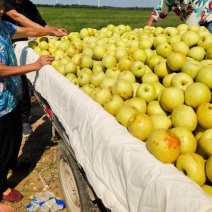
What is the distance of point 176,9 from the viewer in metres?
4.95

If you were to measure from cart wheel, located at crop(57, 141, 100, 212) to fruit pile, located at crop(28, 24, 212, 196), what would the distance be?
0.65m

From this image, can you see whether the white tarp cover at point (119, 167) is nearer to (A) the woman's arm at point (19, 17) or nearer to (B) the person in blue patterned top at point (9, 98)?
(B) the person in blue patterned top at point (9, 98)

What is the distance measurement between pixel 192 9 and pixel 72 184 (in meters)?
3.33

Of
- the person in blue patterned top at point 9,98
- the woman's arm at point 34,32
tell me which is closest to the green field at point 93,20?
the woman's arm at point 34,32

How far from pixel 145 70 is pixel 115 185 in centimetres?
142

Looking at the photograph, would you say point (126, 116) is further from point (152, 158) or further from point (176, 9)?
point (176, 9)

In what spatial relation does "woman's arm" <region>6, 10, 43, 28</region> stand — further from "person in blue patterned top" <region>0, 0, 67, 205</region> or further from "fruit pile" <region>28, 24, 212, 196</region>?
"fruit pile" <region>28, 24, 212, 196</region>

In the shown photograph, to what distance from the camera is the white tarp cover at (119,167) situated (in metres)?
1.24

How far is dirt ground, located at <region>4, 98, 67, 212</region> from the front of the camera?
370 centimetres

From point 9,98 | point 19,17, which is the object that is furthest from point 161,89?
point 19,17

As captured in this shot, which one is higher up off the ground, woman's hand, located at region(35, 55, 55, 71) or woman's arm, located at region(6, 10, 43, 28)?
woman's arm, located at region(6, 10, 43, 28)

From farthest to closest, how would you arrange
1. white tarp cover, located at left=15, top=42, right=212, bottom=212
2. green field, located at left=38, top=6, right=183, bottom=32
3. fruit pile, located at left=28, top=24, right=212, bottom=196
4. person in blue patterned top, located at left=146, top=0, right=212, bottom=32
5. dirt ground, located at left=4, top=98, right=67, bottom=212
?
green field, located at left=38, top=6, right=183, bottom=32
person in blue patterned top, located at left=146, top=0, right=212, bottom=32
dirt ground, located at left=4, top=98, right=67, bottom=212
fruit pile, located at left=28, top=24, right=212, bottom=196
white tarp cover, located at left=15, top=42, right=212, bottom=212

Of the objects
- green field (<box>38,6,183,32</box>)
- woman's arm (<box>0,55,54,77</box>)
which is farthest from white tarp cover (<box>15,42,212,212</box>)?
green field (<box>38,6,183,32</box>)

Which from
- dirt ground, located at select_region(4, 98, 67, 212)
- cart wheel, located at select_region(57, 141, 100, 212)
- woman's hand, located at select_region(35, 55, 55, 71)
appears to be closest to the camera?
cart wheel, located at select_region(57, 141, 100, 212)
